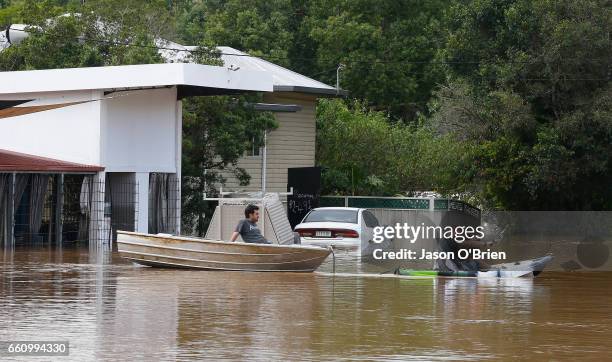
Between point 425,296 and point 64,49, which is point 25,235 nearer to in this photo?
point 64,49

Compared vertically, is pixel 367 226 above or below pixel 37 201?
below

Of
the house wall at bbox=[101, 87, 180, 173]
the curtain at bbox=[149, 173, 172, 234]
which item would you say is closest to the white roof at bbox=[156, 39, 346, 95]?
the house wall at bbox=[101, 87, 180, 173]

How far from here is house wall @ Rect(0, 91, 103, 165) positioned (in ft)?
103

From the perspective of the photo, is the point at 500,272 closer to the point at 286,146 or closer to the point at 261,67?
the point at 286,146

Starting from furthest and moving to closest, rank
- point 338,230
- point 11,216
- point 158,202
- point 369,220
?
point 158,202, point 369,220, point 11,216, point 338,230

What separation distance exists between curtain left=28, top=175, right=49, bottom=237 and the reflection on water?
23.8 feet

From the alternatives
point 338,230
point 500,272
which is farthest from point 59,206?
point 500,272

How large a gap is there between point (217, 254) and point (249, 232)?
0.77 m

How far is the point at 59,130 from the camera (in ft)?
104

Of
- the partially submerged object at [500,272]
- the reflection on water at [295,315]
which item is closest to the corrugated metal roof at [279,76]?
the partially submerged object at [500,272]

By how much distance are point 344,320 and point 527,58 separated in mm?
22089

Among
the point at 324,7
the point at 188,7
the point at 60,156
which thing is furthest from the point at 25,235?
the point at 188,7

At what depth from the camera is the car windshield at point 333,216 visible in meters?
30.5

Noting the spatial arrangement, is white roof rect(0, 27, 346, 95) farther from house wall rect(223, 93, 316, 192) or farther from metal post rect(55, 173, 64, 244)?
metal post rect(55, 173, 64, 244)
